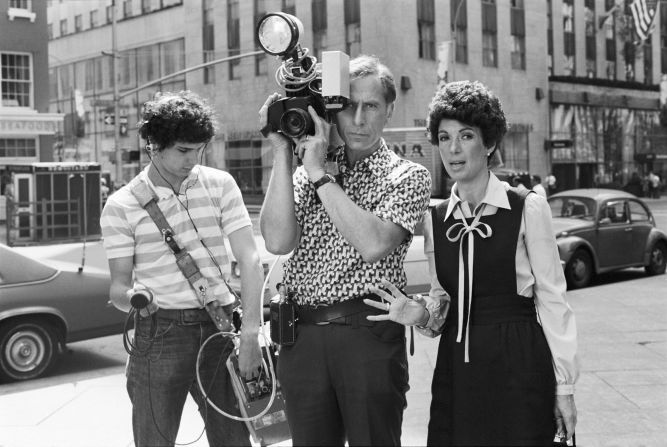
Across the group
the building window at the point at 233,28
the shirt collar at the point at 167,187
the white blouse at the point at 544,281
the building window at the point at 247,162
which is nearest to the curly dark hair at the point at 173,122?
the shirt collar at the point at 167,187

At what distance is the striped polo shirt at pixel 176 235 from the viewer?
306 centimetres

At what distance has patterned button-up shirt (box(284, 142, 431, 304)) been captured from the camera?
2.42 meters

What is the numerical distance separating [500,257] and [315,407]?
0.72 meters

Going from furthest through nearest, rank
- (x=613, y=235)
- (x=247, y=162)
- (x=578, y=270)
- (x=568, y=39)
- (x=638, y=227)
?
(x=568, y=39)
(x=247, y=162)
(x=638, y=227)
(x=613, y=235)
(x=578, y=270)

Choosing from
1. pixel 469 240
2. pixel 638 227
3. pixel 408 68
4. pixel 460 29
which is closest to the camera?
pixel 469 240

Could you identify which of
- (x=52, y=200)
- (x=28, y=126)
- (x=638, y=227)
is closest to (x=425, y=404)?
(x=638, y=227)

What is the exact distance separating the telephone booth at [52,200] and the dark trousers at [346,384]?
18.9 m

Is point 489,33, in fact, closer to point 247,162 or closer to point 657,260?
point 247,162

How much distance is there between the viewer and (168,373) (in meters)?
3.06

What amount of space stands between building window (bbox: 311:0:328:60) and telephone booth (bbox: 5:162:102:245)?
899 cm

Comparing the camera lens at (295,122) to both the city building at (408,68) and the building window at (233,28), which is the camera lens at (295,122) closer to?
the city building at (408,68)

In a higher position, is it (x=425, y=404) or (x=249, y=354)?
(x=249, y=354)

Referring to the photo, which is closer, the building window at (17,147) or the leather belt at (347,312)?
the leather belt at (347,312)

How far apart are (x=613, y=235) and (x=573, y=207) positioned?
0.73 metres
